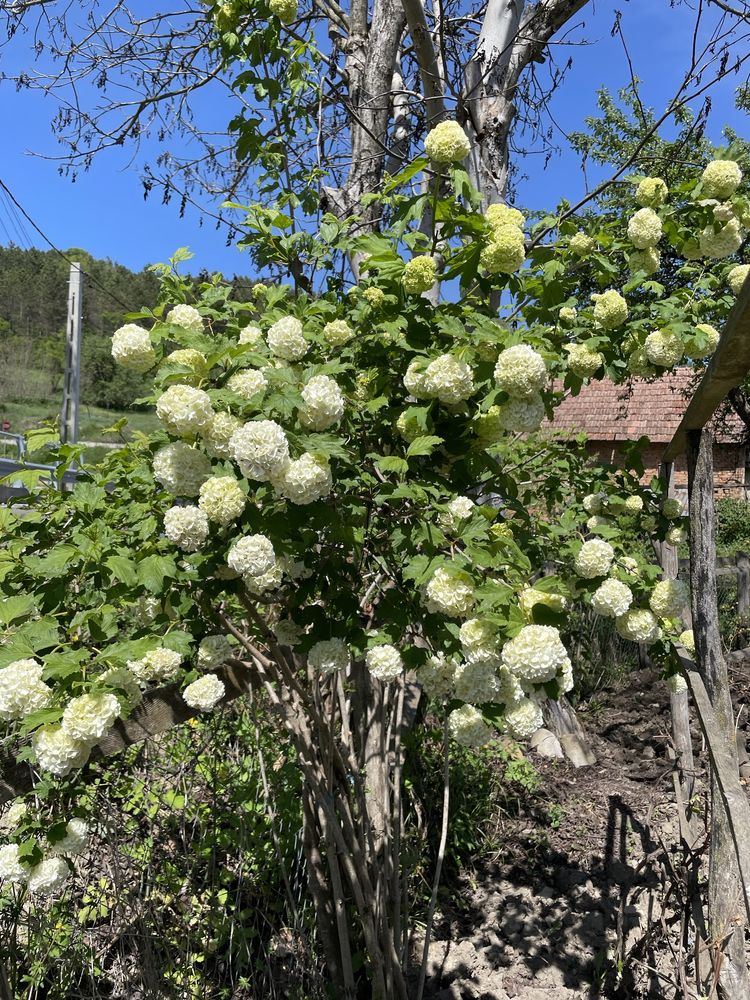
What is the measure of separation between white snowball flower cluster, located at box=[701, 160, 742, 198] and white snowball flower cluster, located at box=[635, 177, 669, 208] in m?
0.10

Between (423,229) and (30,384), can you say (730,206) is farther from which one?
(30,384)

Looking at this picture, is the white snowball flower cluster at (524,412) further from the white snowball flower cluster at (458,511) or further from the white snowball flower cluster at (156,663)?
the white snowball flower cluster at (156,663)

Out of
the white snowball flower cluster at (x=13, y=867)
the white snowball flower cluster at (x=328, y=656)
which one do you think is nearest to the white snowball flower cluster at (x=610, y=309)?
the white snowball flower cluster at (x=328, y=656)

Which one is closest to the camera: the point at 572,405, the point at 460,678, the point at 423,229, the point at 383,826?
the point at 460,678

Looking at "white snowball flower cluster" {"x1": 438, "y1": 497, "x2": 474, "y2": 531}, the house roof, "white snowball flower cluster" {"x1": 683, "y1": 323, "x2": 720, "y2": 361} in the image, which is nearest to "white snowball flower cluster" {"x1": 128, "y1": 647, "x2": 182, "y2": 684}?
"white snowball flower cluster" {"x1": 438, "y1": 497, "x2": 474, "y2": 531}

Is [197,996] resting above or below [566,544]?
below

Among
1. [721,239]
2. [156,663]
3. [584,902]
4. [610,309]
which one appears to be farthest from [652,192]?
[584,902]

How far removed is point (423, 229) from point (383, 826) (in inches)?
100

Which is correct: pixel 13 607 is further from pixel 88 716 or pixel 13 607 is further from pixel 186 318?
pixel 186 318

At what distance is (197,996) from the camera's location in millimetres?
2518

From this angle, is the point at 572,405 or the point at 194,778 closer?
the point at 194,778

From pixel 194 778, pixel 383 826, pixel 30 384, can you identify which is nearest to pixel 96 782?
pixel 194 778

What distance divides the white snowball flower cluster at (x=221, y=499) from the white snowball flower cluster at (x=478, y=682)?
0.55 m

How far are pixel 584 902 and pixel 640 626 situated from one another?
230 centimetres
